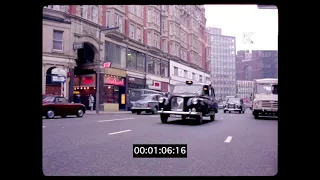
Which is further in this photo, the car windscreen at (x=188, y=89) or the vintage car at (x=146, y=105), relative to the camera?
the vintage car at (x=146, y=105)

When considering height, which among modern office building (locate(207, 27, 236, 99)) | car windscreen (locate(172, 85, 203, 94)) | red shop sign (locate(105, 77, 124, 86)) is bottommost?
car windscreen (locate(172, 85, 203, 94))

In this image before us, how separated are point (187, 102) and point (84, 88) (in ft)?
37.2

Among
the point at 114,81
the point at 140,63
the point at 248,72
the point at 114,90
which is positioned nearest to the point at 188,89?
the point at 248,72

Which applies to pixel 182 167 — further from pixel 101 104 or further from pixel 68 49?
pixel 101 104

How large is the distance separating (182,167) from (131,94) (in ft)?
64.3

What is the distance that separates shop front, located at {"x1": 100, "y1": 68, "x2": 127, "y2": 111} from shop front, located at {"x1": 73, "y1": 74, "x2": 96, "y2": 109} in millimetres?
1313

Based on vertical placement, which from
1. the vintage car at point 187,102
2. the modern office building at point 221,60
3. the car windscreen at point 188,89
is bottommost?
the vintage car at point 187,102

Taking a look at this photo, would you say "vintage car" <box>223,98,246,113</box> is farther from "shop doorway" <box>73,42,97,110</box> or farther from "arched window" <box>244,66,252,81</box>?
"arched window" <box>244,66,252,81</box>

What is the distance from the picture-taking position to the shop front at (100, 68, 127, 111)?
20.5 m

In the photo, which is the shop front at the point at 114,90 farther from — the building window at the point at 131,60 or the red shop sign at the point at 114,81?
the building window at the point at 131,60

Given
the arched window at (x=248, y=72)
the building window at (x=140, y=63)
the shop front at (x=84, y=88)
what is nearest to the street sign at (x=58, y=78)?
the shop front at (x=84, y=88)

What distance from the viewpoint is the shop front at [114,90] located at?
2048 centimetres

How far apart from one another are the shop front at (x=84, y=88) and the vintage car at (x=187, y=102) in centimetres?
951

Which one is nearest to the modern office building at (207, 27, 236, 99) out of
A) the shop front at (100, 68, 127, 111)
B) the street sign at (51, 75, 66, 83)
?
the street sign at (51, 75, 66, 83)
